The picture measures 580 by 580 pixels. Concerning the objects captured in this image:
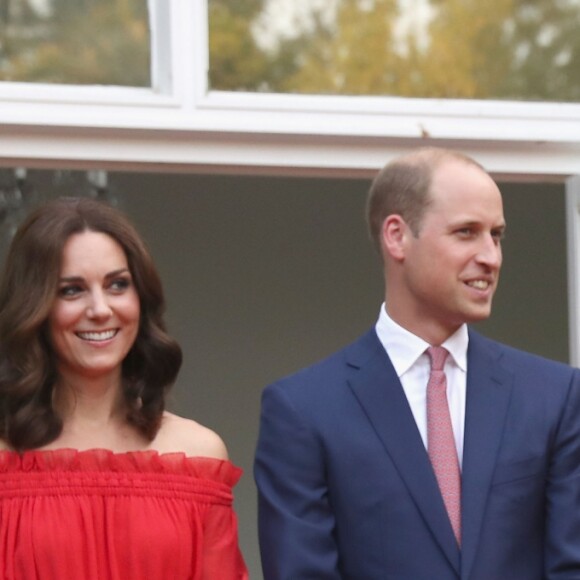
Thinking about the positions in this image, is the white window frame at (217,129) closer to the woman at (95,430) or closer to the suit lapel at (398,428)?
the woman at (95,430)

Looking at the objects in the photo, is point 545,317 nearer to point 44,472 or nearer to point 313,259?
point 313,259

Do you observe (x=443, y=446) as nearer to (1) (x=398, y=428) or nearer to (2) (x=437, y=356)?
(1) (x=398, y=428)

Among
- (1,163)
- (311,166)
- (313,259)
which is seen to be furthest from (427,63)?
(313,259)

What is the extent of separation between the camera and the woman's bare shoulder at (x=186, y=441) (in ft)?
12.0

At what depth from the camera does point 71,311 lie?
353cm

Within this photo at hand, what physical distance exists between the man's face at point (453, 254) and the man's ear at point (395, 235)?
0.01 meters

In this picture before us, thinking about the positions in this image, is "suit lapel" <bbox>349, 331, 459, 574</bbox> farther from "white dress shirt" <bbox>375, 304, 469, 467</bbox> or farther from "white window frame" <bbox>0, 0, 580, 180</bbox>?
"white window frame" <bbox>0, 0, 580, 180</bbox>

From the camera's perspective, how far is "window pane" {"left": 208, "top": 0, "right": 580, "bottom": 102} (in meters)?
4.54

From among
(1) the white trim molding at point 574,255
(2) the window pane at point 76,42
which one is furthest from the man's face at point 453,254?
(2) the window pane at point 76,42

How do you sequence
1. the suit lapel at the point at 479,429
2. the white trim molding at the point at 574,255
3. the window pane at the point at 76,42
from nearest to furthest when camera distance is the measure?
the suit lapel at the point at 479,429 → the window pane at the point at 76,42 → the white trim molding at the point at 574,255

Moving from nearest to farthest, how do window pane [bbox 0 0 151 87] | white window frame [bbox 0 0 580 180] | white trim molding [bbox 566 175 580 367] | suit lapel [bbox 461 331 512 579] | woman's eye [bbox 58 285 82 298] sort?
suit lapel [bbox 461 331 512 579] → woman's eye [bbox 58 285 82 298] → white window frame [bbox 0 0 580 180] → window pane [bbox 0 0 151 87] → white trim molding [bbox 566 175 580 367]

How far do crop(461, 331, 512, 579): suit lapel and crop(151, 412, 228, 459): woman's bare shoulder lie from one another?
647 mm

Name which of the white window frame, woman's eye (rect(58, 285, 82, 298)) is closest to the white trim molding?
the white window frame

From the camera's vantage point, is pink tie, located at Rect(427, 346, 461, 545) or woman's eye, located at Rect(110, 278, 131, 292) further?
woman's eye, located at Rect(110, 278, 131, 292)
